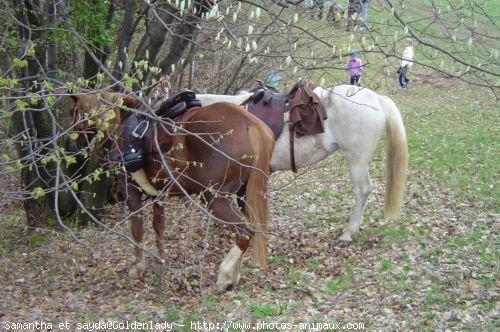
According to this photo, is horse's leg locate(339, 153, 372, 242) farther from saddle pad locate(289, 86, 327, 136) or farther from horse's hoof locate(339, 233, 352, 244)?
saddle pad locate(289, 86, 327, 136)

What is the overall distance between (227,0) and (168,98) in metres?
2.45

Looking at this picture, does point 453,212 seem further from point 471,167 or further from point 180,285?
point 180,285

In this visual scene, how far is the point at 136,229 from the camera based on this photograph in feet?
20.4

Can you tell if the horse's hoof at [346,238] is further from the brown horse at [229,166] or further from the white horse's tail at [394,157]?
the brown horse at [229,166]

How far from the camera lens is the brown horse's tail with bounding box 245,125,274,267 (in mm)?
5248

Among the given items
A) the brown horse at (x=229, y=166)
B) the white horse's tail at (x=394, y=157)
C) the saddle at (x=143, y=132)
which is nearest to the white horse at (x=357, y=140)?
the white horse's tail at (x=394, y=157)

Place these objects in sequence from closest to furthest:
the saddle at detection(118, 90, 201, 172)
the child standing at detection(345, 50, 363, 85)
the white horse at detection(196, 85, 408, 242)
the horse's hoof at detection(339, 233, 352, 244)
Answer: the child standing at detection(345, 50, 363, 85) → the saddle at detection(118, 90, 201, 172) → the white horse at detection(196, 85, 408, 242) → the horse's hoof at detection(339, 233, 352, 244)

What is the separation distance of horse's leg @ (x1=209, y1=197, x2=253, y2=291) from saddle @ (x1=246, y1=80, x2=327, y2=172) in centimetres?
173

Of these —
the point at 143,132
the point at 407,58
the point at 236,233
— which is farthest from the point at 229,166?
the point at 407,58

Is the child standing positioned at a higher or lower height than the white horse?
higher

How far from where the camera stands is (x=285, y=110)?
6.79 meters

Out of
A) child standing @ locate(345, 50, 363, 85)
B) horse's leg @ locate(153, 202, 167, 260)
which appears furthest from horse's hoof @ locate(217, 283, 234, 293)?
child standing @ locate(345, 50, 363, 85)

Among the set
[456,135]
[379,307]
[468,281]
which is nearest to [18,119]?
[379,307]

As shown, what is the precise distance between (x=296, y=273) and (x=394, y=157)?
1970 millimetres
